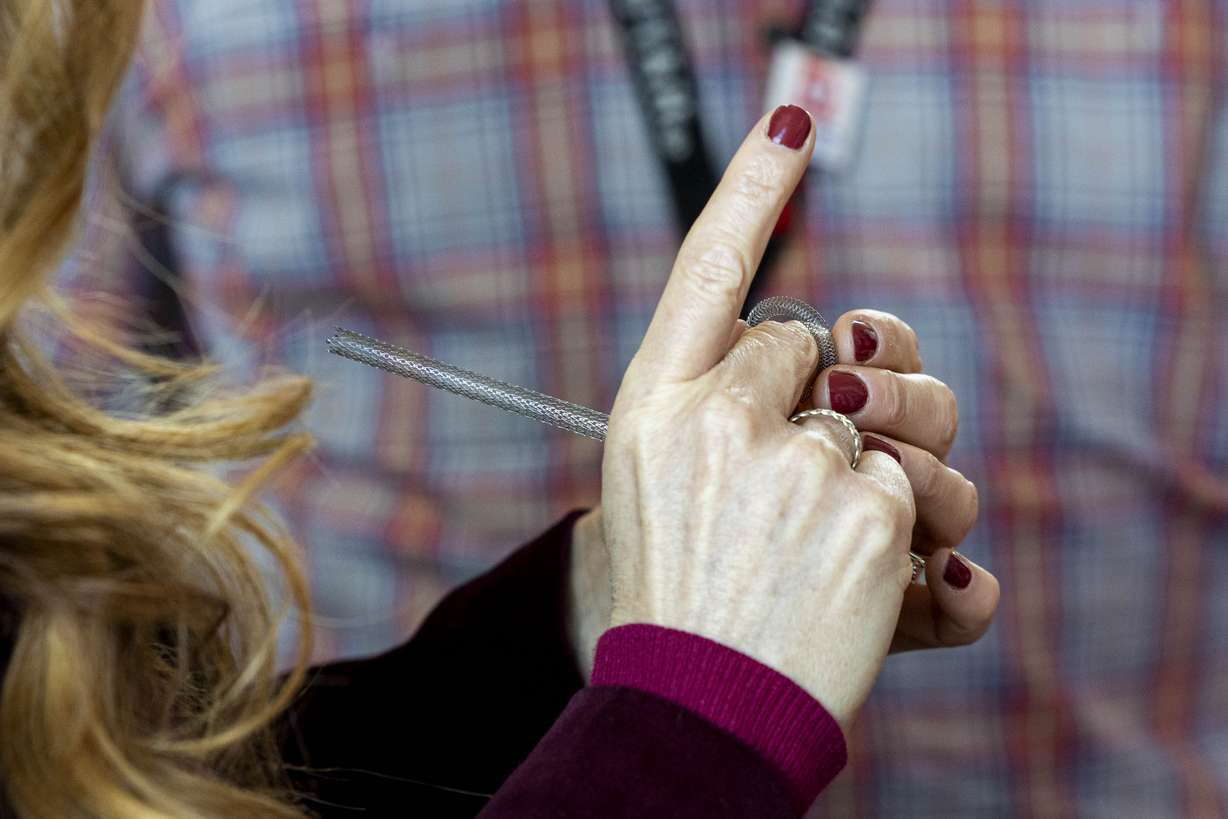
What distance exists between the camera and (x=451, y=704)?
76cm

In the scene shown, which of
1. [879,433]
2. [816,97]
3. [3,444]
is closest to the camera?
[3,444]

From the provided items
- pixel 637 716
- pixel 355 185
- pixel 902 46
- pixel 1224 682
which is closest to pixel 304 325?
pixel 355 185

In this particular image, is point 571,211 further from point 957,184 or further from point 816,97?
point 957,184

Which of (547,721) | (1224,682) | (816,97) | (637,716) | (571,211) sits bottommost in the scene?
(1224,682)

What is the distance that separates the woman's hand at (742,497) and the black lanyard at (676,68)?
0.61 meters

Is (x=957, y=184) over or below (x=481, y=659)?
over

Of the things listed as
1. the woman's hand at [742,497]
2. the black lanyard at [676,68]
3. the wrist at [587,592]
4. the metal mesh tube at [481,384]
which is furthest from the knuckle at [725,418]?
the black lanyard at [676,68]

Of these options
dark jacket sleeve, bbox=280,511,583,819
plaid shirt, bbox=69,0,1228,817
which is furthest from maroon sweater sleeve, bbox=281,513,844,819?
plaid shirt, bbox=69,0,1228,817

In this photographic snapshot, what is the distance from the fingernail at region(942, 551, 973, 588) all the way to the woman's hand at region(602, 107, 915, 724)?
16 centimetres

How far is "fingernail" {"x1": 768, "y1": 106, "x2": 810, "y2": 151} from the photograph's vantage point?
22.5 inches

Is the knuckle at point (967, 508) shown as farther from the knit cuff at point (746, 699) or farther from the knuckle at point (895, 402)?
the knit cuff at point (746, 699)

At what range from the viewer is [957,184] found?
119 centimetres

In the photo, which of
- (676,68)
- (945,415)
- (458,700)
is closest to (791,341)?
(945,415)

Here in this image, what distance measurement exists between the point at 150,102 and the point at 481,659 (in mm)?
786
